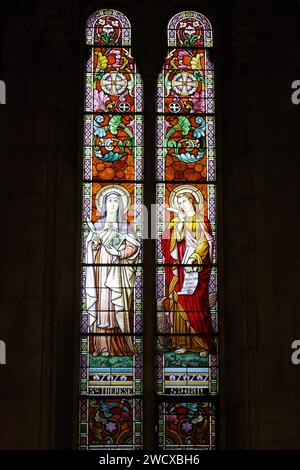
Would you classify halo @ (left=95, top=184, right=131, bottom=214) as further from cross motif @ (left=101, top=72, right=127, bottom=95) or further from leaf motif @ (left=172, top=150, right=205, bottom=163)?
cross motif @ (left=101, top=72, right=127, bottom=95)

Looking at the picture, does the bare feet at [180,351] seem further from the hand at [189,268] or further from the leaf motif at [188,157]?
the leaf motif at [188,157]

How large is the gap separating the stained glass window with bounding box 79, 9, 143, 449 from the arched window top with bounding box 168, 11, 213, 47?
57 centimetres

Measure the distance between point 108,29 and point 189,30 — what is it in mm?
1004

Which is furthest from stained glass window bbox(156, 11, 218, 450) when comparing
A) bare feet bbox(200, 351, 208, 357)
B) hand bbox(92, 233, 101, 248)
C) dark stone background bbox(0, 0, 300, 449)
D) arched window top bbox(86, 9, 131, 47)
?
hand bbox(92, 233, 101, 248)

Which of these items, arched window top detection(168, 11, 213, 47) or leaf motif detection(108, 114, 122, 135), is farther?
arched window top detection(168, 11, 213, 47)

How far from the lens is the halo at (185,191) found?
14.3m

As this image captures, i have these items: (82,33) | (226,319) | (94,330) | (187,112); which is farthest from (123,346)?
(82,33)

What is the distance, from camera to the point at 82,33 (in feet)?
48.8

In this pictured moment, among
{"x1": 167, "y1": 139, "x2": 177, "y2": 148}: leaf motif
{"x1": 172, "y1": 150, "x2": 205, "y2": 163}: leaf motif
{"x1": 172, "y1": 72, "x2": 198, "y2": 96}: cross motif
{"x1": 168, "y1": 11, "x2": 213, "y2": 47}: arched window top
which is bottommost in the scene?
{"x1": 172, "y1": 150, "x2": 205, "y2": 163}: leaf motif

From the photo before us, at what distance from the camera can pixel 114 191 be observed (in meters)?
14.3

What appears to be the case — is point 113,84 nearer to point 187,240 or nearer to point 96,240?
point 96,240

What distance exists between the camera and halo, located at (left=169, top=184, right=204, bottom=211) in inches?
563

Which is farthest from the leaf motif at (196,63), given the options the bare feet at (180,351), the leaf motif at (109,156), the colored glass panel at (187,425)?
the colored glass panel at (187,425)

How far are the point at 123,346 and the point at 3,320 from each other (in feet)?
4.74
